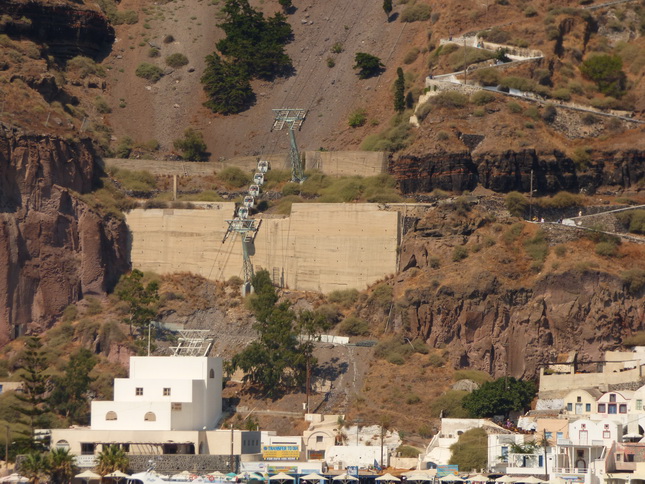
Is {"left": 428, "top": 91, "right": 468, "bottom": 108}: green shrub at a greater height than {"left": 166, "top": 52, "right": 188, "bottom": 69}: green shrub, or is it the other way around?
{"left": 166, "top": 52, "right": 188, "bottom": 69}: green shrub

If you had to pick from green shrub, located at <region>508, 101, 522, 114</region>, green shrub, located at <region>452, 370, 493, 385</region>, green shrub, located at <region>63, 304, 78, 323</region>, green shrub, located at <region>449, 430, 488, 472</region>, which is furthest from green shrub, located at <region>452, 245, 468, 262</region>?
green shrub, located at <region>63, 304, 78, 323</region>

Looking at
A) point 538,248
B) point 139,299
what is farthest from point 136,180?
point 538,248

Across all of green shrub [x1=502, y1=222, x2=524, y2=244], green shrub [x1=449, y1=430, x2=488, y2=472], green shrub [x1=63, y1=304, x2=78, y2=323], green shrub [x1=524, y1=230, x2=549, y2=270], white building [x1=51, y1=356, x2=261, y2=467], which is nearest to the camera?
green shrub [x1=449, y1=430, x2=488, y2=472]

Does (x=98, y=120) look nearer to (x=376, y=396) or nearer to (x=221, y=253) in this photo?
(x=221, y=253)

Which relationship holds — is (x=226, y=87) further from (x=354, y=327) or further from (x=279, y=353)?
(x=279, y=353)

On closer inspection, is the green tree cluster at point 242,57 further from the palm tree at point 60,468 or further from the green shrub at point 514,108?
the palm tree at point 60,468

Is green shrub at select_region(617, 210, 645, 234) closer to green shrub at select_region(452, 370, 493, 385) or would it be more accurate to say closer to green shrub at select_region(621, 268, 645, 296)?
green shrub at select_region(621, 268, 645, 296)

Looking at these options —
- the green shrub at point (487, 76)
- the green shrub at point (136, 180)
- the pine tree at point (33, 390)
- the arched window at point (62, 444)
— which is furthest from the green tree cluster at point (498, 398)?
the green shrub at point (136, 180)
